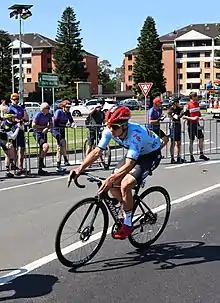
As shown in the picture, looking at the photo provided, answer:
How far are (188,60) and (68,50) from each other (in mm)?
51156

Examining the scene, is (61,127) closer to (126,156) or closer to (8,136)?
(8,136)

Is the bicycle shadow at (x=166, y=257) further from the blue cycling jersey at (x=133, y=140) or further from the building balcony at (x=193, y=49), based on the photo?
the building balcony at (x=193, y=49)

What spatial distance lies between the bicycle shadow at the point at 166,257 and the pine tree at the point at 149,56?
285 feet

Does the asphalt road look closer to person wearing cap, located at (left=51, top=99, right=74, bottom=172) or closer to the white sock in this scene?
the white sock

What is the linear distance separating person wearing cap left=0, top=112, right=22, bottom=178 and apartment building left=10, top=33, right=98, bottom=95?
4600 inches

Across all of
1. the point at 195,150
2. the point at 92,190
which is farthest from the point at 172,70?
the point at 92,190

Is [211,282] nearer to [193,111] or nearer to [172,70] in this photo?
[193,111]

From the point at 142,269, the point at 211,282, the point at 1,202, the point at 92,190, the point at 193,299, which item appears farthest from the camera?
the point at 92,190

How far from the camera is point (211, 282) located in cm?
544

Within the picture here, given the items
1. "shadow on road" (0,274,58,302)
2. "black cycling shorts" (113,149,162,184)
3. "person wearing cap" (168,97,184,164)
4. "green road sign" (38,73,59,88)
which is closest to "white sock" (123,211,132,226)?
"black cycling shorts" (113,149,162,184)

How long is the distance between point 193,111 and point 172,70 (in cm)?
11647

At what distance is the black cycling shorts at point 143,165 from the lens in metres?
6.16

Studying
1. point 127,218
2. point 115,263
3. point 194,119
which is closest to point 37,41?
point 194,119

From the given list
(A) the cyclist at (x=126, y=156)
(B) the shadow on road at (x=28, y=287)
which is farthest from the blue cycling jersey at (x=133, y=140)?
(B) the shadow on road at (x=28, y=287)
